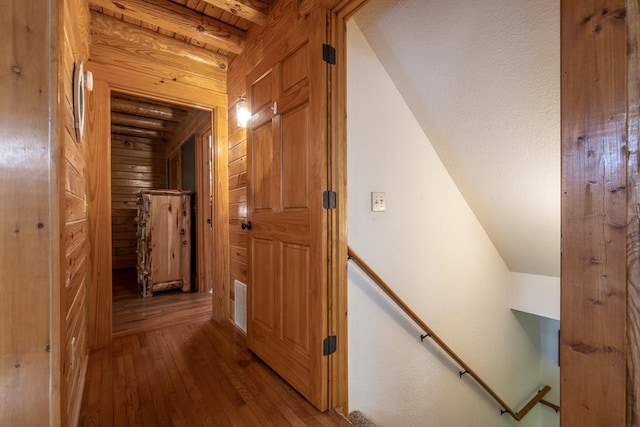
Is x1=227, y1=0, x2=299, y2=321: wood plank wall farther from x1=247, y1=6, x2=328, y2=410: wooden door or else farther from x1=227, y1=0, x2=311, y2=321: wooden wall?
x1=247, y1=6, x2=328, y2=410: wooden door

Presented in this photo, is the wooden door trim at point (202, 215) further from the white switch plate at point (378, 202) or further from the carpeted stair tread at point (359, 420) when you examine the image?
the carpeted stair tread at point (359, 420)

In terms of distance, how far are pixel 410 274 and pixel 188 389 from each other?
5.41ft

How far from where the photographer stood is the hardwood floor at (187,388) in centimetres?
149

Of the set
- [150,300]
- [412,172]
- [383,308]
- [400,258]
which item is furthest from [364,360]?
[150,300]

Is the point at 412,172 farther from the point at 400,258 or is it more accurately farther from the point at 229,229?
the point at 229,229

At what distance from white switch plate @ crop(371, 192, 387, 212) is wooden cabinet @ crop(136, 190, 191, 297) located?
311 cm

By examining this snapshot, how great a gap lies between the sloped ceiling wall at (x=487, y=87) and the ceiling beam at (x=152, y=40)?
1.64m

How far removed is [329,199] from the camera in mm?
1527

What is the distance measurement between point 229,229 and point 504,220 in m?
2.55

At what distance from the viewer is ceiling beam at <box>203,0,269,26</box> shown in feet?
6.36

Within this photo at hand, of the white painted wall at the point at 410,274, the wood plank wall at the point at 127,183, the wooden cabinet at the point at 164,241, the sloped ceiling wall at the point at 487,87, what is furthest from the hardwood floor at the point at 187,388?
the wood plank wall at the point at 127,183

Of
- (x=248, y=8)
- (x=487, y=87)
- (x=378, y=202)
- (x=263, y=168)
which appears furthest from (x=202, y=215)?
(x=487, y=87)

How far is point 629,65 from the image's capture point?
0.56 meters

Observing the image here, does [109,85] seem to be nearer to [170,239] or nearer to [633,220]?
[170,239]
